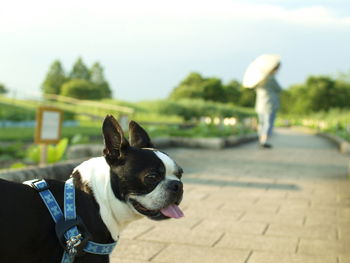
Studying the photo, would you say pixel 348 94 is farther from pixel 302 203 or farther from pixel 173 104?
pixel 302 203

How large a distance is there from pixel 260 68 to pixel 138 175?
10.6m

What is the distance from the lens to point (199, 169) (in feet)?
29.8

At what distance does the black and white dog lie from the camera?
2301 millimetres

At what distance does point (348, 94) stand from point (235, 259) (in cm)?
7869

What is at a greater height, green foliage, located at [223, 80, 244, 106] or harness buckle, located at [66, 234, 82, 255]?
green foliage, located at [223, 80, 244, 106]

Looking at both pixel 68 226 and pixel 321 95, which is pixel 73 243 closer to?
pixel 68 226

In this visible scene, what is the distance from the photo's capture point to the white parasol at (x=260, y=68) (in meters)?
12.5

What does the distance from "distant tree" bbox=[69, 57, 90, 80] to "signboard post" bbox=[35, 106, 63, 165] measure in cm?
6428

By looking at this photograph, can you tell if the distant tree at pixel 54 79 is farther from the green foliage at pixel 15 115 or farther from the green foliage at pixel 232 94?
the green foliage at pixel 15 115

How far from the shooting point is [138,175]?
2.50 meters

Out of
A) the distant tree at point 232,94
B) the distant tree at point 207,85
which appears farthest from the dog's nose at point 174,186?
the distant tree at point 232,94

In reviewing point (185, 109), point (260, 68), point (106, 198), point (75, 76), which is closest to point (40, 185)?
point (106, 198)

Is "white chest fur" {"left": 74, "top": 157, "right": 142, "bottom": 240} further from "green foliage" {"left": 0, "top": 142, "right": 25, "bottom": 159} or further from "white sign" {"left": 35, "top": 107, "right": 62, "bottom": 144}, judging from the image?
"green foliage" {"left": 0, "top": 142, "right": 25, "bottom": 159}

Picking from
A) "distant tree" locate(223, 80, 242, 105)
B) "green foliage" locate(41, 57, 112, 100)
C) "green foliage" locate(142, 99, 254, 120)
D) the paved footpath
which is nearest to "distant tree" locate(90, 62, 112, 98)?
"green foliage" locate(41, 57, 112, 100)
